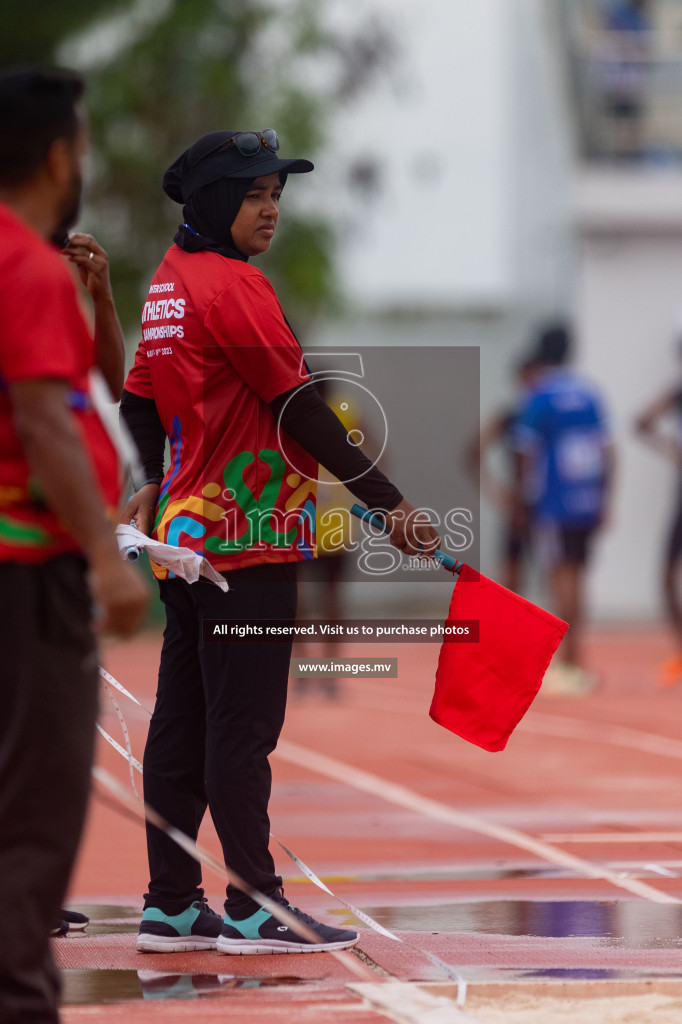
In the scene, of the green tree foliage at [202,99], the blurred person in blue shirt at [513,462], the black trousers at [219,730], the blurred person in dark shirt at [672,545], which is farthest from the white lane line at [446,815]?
the green tree foliage at [202,99]

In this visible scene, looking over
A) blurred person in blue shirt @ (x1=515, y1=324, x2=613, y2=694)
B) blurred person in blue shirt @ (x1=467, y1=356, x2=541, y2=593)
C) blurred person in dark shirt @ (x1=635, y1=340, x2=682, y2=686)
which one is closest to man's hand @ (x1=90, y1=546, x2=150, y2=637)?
blurred person in blue shirt @ (x1=515, y1=324, x2=613, y2=694)

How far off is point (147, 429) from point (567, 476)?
6561mm

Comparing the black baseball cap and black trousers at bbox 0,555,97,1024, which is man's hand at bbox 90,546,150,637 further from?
the black baseball cap

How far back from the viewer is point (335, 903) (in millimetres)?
4945

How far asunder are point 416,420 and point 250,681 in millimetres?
16169

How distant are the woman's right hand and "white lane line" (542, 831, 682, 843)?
2241mm

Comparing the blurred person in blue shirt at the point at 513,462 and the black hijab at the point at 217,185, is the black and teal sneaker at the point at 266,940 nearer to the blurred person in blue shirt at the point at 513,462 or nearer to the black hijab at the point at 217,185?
the black hijab at the point at 217,185

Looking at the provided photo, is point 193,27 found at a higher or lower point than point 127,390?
higher

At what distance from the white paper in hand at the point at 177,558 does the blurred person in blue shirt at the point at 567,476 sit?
6.72m

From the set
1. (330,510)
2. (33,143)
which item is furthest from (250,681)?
(330,510)

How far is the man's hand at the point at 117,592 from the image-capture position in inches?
113

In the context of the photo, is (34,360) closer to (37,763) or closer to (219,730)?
(37,763)

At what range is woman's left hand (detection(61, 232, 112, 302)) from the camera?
4.13 meters

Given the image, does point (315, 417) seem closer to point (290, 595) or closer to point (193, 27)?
point (290, 595)
